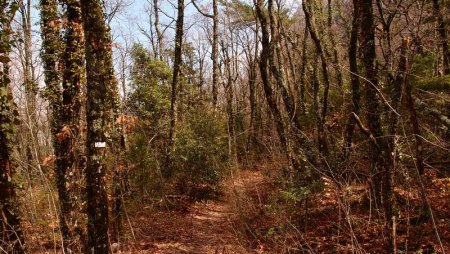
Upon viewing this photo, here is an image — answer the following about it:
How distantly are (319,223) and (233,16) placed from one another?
58.6 feet

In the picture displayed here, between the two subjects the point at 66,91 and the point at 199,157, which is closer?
the point at 66,91

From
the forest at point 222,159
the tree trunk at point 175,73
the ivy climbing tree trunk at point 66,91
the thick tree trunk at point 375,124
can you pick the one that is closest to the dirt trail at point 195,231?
the forest at point 222,159

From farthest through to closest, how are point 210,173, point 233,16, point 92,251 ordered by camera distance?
1. point 233,16
2. point 210,173
3. point 92,251

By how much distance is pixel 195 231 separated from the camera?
9219mm

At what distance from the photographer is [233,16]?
909 inches

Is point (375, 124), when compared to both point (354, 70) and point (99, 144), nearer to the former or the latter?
point (354, 70)

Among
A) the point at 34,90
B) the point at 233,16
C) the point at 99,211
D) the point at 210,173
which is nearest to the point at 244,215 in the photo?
the point at 210,173

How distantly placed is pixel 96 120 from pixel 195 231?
5195mm

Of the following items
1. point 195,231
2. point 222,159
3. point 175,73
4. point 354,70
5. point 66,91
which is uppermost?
point 175,73

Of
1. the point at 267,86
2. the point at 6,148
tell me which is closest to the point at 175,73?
the point at 267,86

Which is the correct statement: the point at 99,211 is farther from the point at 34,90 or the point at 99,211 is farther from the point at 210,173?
the point at 210,173

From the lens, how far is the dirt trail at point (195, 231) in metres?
7.84

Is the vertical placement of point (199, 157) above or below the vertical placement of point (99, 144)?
below

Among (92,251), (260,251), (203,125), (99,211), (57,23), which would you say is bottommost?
(260,251)
